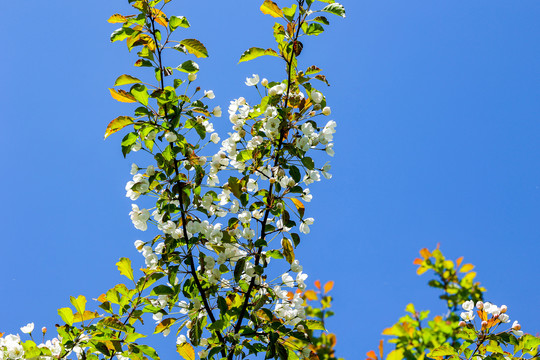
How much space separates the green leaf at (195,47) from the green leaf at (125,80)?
34 cm

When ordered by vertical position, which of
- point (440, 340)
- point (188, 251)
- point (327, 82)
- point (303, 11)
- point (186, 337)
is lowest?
point (440, 340)

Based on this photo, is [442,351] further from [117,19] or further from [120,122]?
[117,19]

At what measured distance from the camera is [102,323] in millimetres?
2473

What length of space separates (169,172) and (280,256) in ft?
2.44

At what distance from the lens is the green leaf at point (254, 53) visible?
2.79 meters

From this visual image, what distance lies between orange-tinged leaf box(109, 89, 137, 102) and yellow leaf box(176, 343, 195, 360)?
4.40 feet

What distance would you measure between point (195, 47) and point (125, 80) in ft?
1.40

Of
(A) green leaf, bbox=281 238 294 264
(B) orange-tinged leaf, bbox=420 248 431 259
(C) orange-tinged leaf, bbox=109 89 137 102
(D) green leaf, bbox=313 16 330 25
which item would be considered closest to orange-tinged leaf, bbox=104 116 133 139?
(C) orange-tinged leaf, bbox=109 89 137 102

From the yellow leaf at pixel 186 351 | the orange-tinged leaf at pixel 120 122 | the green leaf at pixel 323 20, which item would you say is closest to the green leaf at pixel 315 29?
the green leaf at pixel 323 20

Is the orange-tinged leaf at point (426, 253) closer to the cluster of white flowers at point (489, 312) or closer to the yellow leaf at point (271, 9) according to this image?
the cluster of white flowers at point (489, 312)

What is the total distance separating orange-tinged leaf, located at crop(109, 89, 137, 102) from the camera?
2.59m

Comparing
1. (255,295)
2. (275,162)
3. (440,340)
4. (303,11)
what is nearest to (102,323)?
(255,295)

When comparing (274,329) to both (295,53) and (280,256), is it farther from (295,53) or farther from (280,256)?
(295,53)

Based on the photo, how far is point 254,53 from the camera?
2.79 meters
